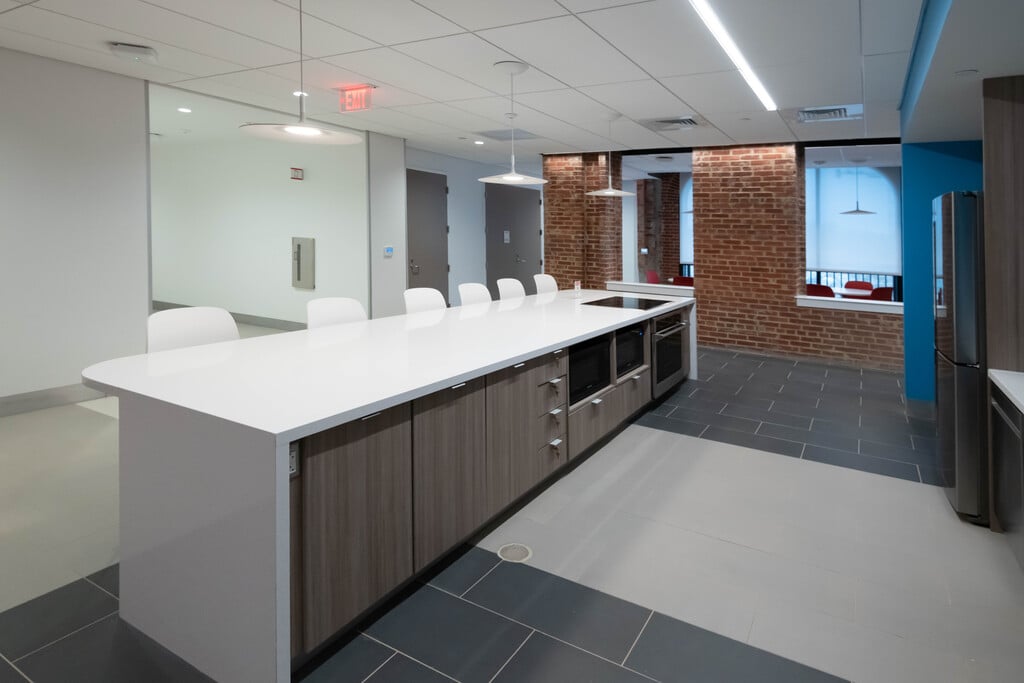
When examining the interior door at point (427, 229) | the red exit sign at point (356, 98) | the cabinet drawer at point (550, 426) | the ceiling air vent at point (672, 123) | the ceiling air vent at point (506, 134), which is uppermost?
the ceiling air vent at point (506, 134)

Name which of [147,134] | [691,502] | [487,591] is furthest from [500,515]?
[147,134]

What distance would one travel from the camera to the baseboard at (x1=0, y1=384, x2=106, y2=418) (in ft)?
14.7

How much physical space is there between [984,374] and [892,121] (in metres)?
4.12

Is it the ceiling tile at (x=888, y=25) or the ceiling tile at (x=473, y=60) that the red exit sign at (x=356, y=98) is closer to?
the ceiling tile at (x=473, y=60)

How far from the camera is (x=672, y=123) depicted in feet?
20.6

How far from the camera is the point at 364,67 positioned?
4484mm

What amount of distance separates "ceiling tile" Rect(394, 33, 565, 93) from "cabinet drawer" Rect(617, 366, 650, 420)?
2.32 m

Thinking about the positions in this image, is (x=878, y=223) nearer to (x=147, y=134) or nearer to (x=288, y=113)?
(x=288, y=113)

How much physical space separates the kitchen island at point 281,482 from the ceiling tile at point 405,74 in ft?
8.17

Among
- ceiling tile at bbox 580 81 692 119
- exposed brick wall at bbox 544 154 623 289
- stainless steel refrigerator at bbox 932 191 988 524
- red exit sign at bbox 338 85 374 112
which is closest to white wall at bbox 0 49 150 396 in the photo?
red exit sign at bbox 338 85 374 112

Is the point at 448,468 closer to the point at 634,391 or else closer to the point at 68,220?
the point at 634,391

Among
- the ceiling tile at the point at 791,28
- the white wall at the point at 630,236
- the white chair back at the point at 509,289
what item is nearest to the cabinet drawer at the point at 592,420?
the white chair back at the point at 509,289

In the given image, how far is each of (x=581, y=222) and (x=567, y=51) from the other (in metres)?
4.59

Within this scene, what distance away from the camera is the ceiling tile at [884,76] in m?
3.98
